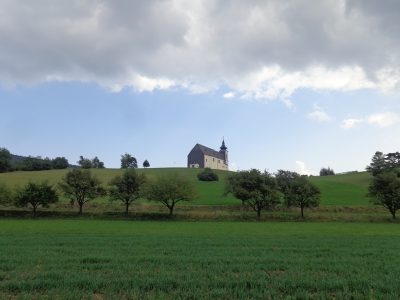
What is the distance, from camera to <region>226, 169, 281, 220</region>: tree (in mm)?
66375

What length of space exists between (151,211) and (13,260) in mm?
55707

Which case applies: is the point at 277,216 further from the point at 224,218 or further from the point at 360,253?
the point at 360,253

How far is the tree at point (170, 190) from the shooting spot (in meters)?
67.4

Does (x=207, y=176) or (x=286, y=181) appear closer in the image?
(x=286, y=181)

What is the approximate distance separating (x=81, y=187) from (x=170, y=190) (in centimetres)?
1551

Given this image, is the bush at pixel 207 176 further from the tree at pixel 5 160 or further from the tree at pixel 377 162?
the tree at pixel 5 160

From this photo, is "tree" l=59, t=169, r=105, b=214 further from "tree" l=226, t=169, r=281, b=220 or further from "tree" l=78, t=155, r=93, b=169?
"tree" l=78, t=155, r=93, b=169

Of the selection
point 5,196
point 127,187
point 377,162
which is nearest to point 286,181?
point 127,187

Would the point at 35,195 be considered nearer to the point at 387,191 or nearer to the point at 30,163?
the point at 387,191

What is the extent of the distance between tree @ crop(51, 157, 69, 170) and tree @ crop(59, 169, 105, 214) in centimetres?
9137

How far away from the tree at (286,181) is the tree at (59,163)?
10503 centimetres

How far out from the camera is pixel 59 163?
6294 inches

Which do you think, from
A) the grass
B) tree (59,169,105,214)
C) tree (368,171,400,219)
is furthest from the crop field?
the grass

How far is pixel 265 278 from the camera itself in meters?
12.7
